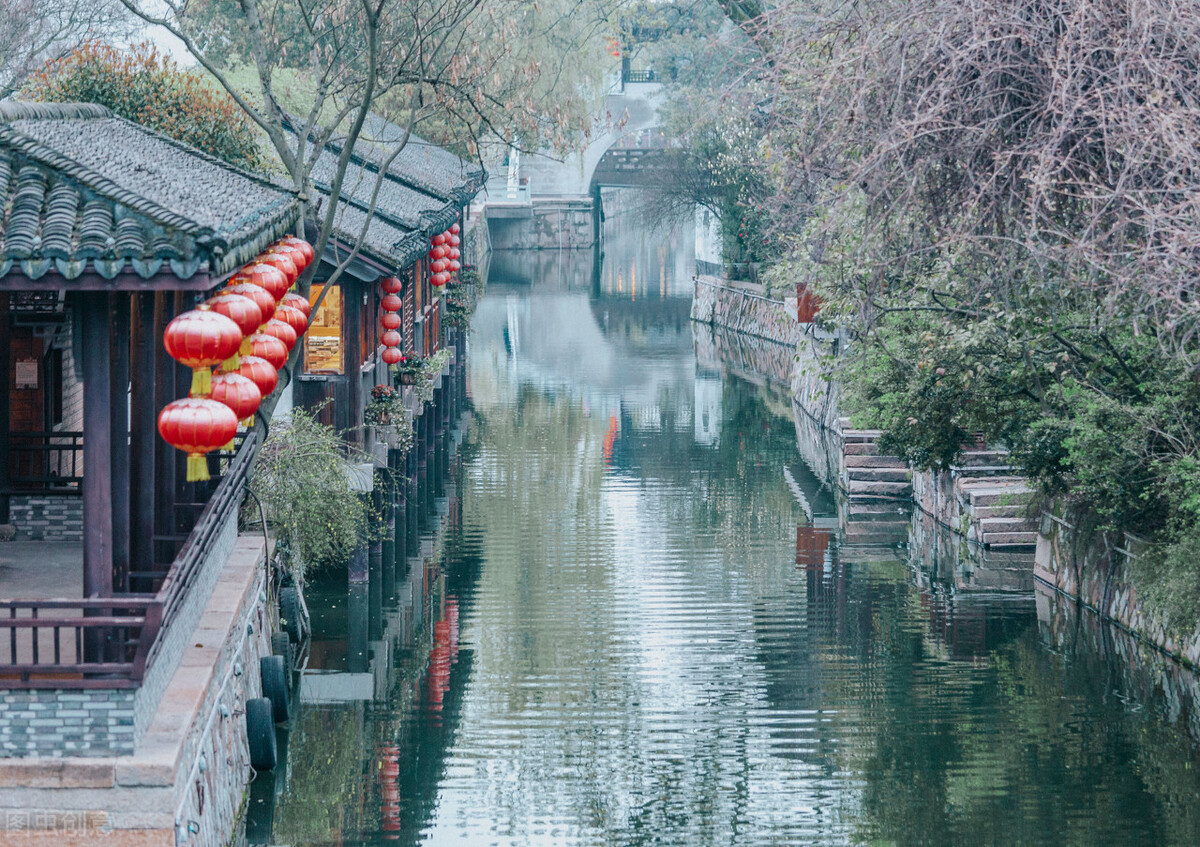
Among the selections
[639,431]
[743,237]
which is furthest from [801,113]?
[743,237]

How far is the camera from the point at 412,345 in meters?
25.5

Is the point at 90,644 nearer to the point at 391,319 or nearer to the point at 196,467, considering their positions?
the point at 196,467

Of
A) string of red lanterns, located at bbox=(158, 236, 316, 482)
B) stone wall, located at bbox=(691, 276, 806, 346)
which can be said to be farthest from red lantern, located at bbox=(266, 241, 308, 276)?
stone wall, located at bbox=(691, 276, 806, 346)

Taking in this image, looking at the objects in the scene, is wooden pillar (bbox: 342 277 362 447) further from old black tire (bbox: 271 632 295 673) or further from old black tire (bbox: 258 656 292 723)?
old black tire (bbox: 258 656 292 723)

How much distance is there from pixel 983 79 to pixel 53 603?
7.39 meters

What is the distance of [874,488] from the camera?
77.1 feet

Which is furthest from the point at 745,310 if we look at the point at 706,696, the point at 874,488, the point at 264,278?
the point at 264,278

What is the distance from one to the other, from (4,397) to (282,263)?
8.50ft

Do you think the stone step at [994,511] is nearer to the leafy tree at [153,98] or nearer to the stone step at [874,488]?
the stone step at [874,488]

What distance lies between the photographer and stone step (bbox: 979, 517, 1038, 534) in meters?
19.6

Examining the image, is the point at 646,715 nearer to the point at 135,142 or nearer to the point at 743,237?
the point at 135,142

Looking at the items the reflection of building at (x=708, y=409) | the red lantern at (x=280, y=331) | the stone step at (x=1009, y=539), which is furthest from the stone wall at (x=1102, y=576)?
the reflection of building at (x=708, y=409)

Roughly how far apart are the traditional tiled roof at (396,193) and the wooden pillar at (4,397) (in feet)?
11.6

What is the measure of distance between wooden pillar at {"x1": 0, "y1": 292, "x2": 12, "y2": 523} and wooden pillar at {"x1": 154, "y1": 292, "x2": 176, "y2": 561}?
111 cm
